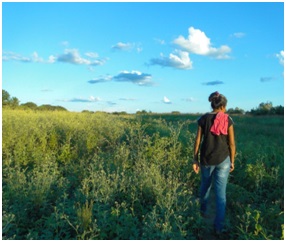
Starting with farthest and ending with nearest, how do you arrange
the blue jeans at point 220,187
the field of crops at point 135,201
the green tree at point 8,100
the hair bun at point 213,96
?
the green tree at point 8,100 < the hair bun at point 213,96 < the blue jeans at point 220,187 < the field of crops at point 135,201

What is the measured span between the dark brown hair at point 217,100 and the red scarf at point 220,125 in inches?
5.2

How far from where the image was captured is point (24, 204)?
189 inches

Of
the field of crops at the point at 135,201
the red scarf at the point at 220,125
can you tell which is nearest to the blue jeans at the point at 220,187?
the field of crops at the point at 135,201

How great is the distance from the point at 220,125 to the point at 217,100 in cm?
36

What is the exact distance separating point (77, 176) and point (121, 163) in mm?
932

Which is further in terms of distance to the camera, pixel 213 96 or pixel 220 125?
pixel 213 96

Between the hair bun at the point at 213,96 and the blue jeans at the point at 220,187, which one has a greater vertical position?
→ the hair bun at the point at 213,96

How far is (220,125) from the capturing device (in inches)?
173

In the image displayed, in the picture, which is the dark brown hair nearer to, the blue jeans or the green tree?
the blue jeans

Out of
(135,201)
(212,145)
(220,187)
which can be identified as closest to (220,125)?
(212,145)

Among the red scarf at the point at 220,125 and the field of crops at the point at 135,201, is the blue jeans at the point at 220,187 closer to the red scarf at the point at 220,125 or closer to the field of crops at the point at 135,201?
the field of crops at the point at 135,201

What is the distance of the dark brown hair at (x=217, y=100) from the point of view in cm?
448

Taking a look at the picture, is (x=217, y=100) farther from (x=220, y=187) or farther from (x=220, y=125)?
(x=220, y=187)

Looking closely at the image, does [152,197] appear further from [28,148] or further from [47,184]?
[28,148]
